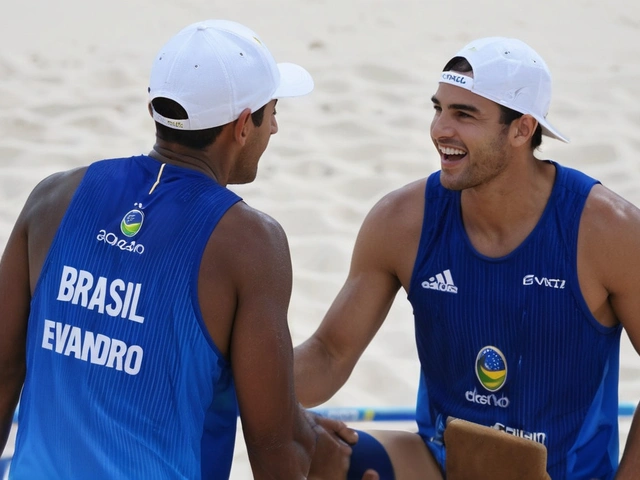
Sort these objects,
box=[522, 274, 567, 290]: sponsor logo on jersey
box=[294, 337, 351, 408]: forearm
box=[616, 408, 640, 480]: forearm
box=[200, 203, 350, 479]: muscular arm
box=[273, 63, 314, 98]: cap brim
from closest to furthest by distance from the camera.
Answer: box=[200, 203, 350, 479]: muscular arm < box=[273, 63, 314, 98]: cap brim < box=[616, 408, 640, 480]: forearm < box=[522, 274, 567, 290]: sponsor logo on jersey < box=[294, 337, 351, 408]: forearm

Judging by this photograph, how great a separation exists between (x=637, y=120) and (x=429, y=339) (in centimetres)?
343

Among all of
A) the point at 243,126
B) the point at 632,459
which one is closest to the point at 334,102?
the point at 632,459

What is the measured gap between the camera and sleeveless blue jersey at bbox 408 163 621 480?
259 centimetres

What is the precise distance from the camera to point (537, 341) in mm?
2605

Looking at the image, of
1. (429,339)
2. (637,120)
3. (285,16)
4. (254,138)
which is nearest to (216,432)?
(254,138)

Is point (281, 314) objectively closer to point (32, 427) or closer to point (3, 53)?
point (32, 427)

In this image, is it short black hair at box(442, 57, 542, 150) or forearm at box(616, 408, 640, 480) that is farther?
short black hair at box(442, 57, 542, 150)

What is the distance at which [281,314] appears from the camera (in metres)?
1.92

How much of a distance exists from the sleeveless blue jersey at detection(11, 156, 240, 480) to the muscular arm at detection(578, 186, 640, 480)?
40.6 inches

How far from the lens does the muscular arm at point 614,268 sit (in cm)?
249

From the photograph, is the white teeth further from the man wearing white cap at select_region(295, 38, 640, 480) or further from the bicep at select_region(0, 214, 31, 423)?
the bicep at select_region(0, 214, 31, 423)

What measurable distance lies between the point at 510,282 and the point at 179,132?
1.02m

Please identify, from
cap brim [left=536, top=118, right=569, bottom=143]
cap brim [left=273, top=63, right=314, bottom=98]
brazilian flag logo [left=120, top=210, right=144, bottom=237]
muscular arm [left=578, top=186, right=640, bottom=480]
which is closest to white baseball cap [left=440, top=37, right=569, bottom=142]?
cap brim [left=536, top=118, right=569, bottom=143]

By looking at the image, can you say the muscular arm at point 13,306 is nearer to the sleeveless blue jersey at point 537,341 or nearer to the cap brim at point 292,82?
the cap brim at point 292,82
